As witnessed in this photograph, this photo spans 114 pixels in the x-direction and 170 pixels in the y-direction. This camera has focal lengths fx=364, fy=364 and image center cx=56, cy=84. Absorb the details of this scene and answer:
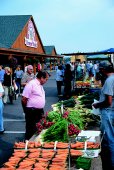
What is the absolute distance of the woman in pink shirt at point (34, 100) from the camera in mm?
7613

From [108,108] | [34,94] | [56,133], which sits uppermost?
[34,94]

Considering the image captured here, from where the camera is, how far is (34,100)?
7.75m

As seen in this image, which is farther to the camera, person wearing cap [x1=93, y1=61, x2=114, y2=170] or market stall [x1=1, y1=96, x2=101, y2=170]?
person wearing cap [x1=93, y1=61, x2=114, y2=170]

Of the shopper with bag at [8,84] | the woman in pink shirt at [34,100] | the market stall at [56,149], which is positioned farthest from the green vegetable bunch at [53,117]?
the shopper with bag at [8,84]

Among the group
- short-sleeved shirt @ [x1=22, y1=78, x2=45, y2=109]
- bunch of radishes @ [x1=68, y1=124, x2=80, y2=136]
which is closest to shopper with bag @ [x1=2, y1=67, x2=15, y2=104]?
short-sleeved shirt @ [x1=22, y1=78, x2=45, y2=109]

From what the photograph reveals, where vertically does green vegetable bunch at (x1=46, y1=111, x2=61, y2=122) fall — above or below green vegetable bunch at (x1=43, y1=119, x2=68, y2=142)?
above

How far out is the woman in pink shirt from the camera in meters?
7.61

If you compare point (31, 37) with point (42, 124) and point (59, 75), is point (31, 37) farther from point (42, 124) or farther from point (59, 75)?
point (42, 124)

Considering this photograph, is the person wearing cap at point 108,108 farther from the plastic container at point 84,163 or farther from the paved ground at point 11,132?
the plastic container at point 84,163

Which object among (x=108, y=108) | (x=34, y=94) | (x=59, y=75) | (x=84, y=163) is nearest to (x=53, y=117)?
(x=34, y=94)

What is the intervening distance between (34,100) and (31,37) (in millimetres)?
37506

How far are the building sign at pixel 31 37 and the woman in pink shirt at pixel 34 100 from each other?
33637 millimetres

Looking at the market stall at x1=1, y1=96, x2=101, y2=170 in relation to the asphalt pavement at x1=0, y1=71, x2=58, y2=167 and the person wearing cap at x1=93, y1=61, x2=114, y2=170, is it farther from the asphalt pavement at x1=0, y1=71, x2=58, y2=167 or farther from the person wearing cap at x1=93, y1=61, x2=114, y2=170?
the asphalt pavement at x1=0, y1=71, x2=58, y2=167

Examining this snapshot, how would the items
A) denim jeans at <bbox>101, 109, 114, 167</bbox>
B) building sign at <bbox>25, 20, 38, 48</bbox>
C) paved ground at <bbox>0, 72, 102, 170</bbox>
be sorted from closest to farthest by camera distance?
denim jeans at <bbox>101, 109, 114, 167</bbox> < paved ground at <bbox>0, 72, 102, 170</bbox> < building sign at <bbox>25, 20, 38, 48</bbox>
